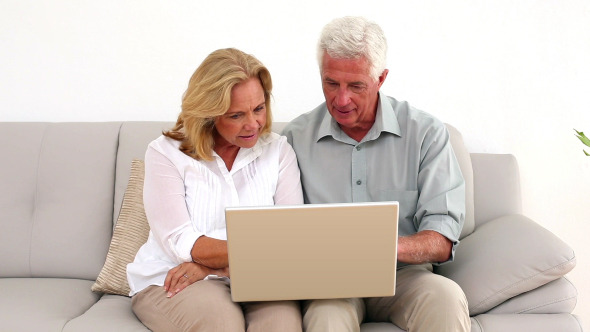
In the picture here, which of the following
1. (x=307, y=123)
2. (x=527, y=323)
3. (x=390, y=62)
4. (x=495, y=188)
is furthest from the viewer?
(x=390, y=62)

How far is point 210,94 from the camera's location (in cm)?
212

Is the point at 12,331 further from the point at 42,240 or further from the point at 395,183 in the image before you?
the point at 395,183

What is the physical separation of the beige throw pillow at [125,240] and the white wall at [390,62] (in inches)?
20.5

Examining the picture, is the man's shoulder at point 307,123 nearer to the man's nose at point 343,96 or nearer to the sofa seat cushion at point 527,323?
the man's nose at point 343,96

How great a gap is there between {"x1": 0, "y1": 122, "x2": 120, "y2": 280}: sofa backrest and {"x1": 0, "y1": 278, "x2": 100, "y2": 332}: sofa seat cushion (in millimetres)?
69

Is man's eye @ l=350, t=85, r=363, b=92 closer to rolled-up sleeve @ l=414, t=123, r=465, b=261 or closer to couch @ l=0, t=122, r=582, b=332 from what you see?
rolled-up sleeve @ l=414, t=123, r=465, b=261

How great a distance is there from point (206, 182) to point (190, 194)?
58mm

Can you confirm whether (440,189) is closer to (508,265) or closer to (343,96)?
(508,265)

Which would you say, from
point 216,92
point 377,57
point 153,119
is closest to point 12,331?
point 216,92

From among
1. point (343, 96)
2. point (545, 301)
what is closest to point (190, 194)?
point (343, 96)

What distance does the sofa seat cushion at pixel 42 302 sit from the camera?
212cm

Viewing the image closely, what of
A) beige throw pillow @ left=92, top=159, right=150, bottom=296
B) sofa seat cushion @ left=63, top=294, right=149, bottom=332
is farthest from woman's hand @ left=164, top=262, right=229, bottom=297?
beige throw pillow @ left=92, top=159, right=150, bottom=296

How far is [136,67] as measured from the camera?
9.60ft

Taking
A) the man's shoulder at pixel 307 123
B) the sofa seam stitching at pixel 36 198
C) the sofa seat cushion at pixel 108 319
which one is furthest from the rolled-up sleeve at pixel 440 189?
the sofa seam stitching at pixel 36 198
